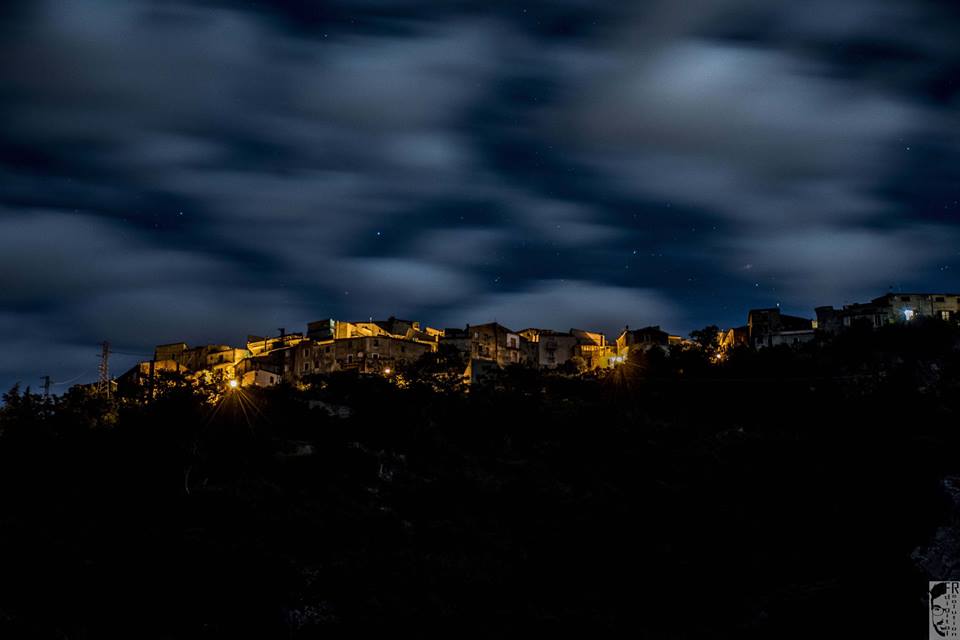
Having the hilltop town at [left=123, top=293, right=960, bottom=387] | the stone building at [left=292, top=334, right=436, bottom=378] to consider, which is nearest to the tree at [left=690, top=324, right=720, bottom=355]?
the hilltop town at [left=123, top=293, right=960, bottom=387]

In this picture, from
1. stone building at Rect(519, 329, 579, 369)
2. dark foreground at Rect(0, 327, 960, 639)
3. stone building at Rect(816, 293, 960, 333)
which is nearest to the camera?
dark foreground at Rect(0, 327, 960, 639)

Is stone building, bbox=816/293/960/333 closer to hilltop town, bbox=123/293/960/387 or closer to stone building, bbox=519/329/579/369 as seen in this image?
hilltop town, bbox=123/293/960/387

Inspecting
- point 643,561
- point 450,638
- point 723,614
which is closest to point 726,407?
point 643,561

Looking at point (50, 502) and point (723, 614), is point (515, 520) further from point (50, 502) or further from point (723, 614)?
point (50, 502)

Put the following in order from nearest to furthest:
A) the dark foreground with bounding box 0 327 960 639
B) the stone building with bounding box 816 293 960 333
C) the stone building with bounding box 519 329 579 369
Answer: the dark foreground with bounding box 0 327 960 639 < the stone building with bounding box 816 293 960 333 < the stone building with bounding box 519 329 579 369

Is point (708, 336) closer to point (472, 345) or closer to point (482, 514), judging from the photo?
Answer: point (472, 345)

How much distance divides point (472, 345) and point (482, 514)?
5624cm

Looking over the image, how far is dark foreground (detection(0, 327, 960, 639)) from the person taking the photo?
1168 inches

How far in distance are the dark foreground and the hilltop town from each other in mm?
23545

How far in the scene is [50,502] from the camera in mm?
40031

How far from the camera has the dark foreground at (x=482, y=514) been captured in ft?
97.3

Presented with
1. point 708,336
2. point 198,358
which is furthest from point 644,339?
point 198,358

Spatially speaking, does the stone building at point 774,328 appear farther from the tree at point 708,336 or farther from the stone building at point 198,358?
the stone building at point 198,358

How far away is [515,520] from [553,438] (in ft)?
61.3
